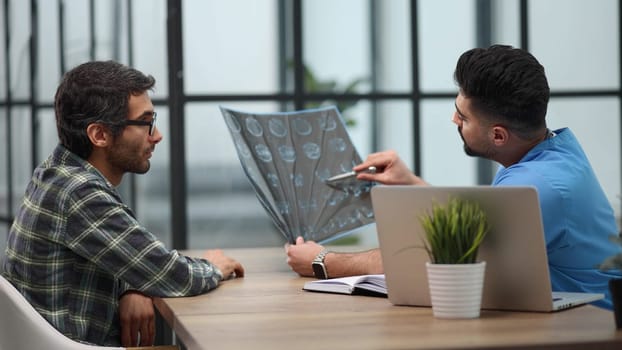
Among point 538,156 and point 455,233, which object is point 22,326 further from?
point 538,156

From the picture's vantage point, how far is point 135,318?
2711 mm

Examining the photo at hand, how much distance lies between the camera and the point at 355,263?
2.80 m

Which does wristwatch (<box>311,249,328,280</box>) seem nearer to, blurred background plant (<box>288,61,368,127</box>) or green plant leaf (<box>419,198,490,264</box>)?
green plant leaf (<box>419,198,490,264</box>)

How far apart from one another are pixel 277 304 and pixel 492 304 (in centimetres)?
49

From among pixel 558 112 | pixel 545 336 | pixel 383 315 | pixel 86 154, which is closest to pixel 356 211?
pixel 86 154

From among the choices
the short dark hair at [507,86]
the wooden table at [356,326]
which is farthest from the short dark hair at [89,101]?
the short dark hair at [507,86]

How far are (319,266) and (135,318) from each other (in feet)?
1.67

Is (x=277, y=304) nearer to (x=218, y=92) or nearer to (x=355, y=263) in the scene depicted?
(x=355, y=263)

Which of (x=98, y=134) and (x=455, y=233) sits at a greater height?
(x=98, y=134)

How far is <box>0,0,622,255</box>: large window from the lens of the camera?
6.09m

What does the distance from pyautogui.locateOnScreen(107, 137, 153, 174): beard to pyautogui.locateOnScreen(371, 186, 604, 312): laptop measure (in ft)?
3.00

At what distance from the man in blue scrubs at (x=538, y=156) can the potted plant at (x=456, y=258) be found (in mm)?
449

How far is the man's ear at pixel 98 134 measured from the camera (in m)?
2.81

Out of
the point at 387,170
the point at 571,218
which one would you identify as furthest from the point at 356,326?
the point at 387,170
